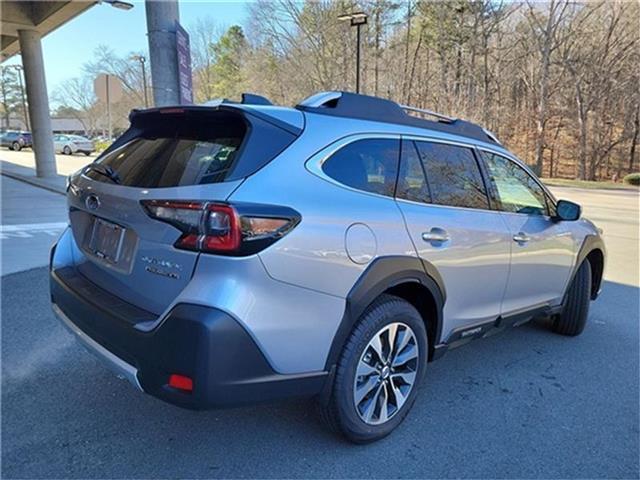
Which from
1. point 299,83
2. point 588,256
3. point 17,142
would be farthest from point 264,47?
point 588,256

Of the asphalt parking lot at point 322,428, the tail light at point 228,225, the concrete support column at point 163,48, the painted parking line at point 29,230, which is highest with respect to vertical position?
the concrete support column at point 163,48

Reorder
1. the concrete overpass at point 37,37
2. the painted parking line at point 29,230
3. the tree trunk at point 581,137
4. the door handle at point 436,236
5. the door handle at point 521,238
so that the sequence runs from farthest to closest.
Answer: the tree trunk at point 581,137 → the concrete overpass at point 37,37 → the painted parking line at point 29,230 → the door handle at point 521,238 → the door handle at point 436,236

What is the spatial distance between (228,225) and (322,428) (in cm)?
138

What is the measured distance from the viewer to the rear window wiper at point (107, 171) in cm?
240

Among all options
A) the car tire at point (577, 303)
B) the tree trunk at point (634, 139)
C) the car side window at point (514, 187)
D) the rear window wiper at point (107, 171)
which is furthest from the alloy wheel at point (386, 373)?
the tree trunk at point (634, 139)

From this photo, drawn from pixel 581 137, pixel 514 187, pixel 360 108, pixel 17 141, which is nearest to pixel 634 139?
pixel 581 137

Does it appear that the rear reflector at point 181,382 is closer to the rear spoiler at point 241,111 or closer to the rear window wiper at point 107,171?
the rear window wiper at point 107,171

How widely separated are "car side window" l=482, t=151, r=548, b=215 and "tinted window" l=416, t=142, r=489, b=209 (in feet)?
0.64

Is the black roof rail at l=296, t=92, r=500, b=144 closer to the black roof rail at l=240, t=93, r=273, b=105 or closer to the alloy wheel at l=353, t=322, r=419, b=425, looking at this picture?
the black roof rail at l=240, t=93, r=273, b=105

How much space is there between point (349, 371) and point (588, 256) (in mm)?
3035

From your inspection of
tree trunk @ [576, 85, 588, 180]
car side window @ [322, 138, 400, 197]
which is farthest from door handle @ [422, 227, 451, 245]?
tree trunk @ [576, 85, 588, 180]

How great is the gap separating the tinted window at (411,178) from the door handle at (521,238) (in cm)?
92

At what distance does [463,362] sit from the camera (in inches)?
142

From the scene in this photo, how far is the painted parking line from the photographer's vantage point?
7.35m
